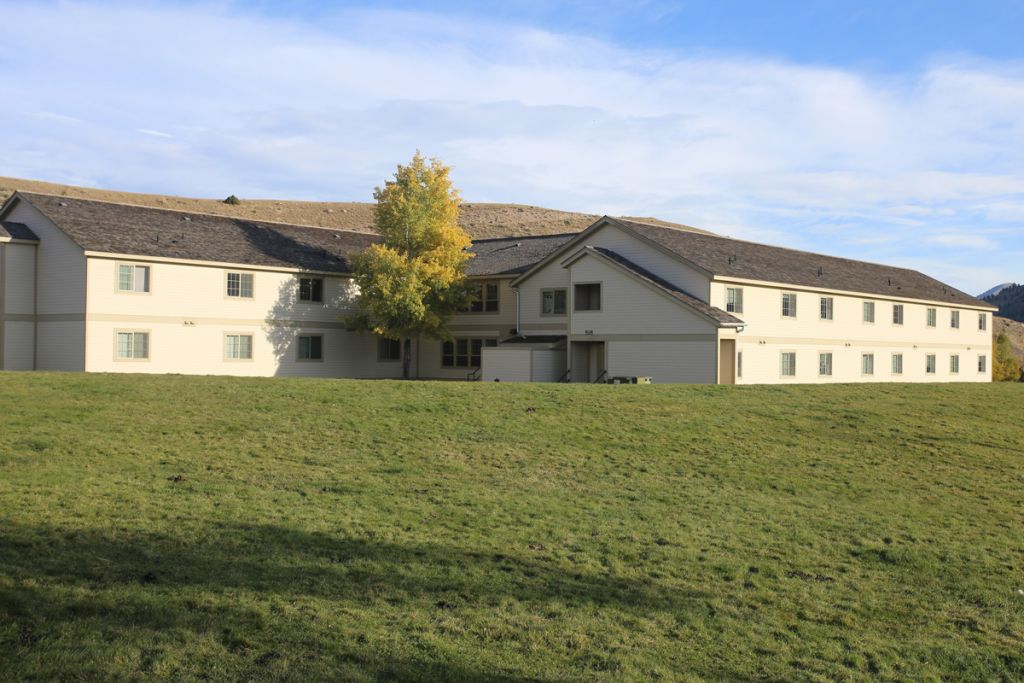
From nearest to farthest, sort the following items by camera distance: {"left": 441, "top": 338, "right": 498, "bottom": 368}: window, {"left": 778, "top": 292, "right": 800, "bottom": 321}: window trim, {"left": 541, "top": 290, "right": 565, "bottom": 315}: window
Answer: {"left": 778, "top": 292, "right": 800, "bottom": 321}: window trim
{"left": 541, "top": 290, "right": 565, "bottom": 315}: window
{"left": 441, "top": 338, "right": 498, "bottom": 368}: window

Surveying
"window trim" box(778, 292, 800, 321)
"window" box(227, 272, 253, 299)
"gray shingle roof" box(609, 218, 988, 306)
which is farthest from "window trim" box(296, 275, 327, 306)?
"window trim" box(778, 292, 800, 321)

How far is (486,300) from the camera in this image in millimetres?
51875

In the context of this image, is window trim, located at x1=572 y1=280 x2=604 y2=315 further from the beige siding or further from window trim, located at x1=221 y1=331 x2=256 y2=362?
window trim, located at x1=221 y1=331 x2=256 y2=362

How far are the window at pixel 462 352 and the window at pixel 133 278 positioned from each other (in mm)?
15847

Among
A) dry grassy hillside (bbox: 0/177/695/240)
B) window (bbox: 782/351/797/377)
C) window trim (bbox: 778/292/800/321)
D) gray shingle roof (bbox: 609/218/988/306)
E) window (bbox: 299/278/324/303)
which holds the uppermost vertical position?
dry grassy hillside (bbox: 0/177/695/240)

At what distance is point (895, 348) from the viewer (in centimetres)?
5462

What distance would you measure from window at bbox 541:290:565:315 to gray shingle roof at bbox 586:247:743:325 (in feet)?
10.2

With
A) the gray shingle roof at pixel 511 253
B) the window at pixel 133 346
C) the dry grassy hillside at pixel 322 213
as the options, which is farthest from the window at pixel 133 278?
the dry grassy hillside at pixel 322 213

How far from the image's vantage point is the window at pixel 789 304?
4653 centimetres

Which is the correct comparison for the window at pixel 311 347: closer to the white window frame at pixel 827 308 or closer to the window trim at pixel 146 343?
the window trim at pixel 146 343

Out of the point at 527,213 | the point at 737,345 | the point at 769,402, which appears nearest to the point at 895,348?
the point at 737,345

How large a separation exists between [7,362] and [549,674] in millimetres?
39359

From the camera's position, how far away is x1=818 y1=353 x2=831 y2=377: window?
4862cm

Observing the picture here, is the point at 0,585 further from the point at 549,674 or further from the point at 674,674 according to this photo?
the point at 674,674
